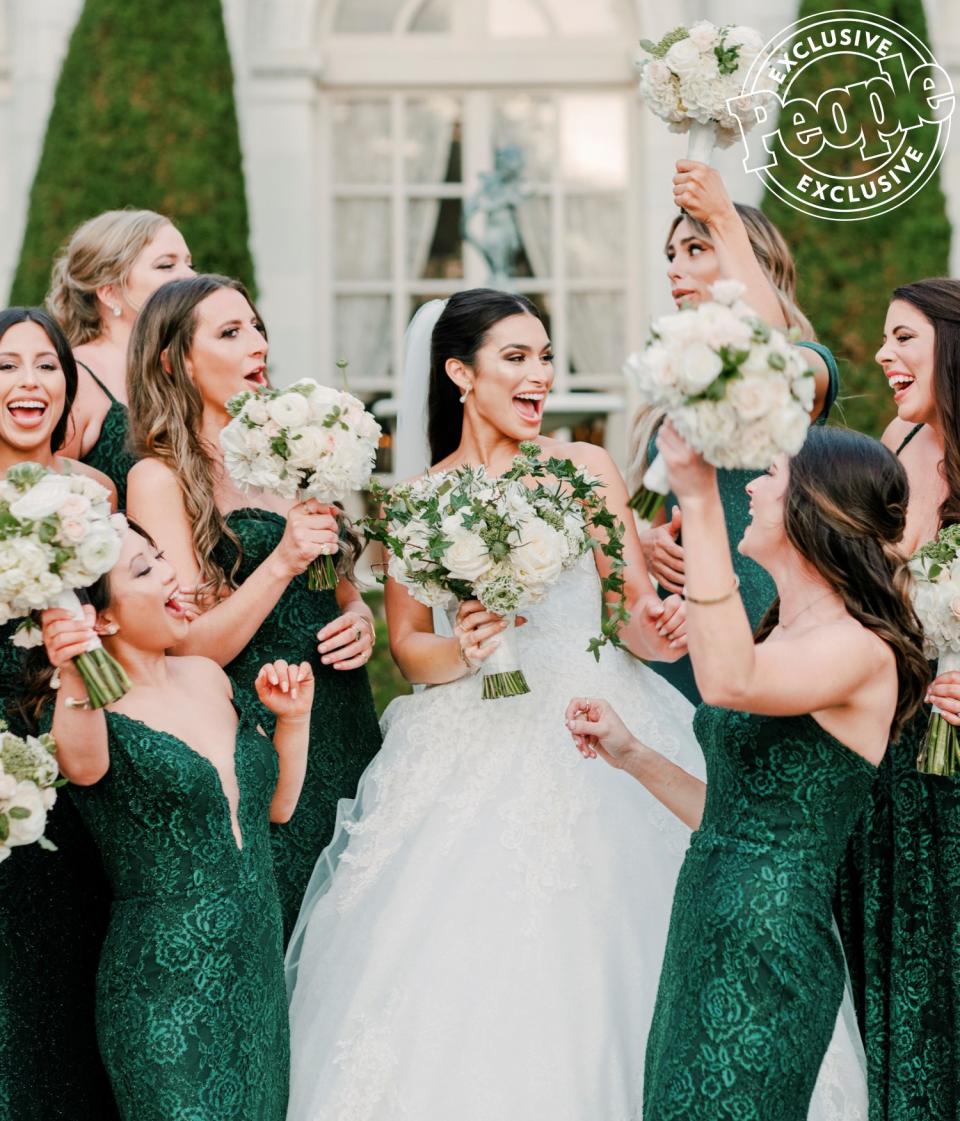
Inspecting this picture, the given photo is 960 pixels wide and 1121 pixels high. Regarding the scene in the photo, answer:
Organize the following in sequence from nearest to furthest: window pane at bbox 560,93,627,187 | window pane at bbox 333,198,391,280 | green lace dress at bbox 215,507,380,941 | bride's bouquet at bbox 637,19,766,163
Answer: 1. green lace dress at bbox 215,507,380,941
2. bride's bouquet at bbox 637,19,766,163
3. window pane at bbox 560,93,627,187
4. window pane at bbox 333,198,391,280

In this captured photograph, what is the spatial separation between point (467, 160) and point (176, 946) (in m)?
9.75

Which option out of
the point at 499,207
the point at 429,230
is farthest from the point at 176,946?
the point at 429,230

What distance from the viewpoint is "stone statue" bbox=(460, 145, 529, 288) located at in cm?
1174

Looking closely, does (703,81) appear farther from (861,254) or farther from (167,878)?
(861,254)

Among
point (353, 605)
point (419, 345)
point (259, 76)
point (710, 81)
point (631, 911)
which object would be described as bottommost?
point (631, 911)

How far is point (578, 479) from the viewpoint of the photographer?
4398 millimetres

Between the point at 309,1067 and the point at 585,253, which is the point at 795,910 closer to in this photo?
the point at 309,1067

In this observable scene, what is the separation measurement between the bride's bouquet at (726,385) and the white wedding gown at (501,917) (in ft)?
5.11

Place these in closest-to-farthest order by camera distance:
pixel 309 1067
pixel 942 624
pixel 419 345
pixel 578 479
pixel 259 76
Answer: pixel 942 624, pixel 309 1067, pixel 578 479, pixel 419 345, pixel 259 76

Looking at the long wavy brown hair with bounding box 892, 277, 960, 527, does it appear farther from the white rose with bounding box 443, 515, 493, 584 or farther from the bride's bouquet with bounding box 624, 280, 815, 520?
the bride's bouquet with bounding box 624, 280, 815, 520

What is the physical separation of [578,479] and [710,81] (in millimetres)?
1283

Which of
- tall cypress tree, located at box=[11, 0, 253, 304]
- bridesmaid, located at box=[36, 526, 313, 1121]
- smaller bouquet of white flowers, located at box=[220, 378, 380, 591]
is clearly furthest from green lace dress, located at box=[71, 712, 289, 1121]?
tall cypress tree, located at box=[11, 0, 253, 304]

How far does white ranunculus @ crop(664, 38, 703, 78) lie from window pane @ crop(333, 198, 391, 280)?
26.2 feet

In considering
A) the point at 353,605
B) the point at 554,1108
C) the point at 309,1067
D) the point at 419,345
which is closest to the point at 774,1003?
the point at 554,1108
